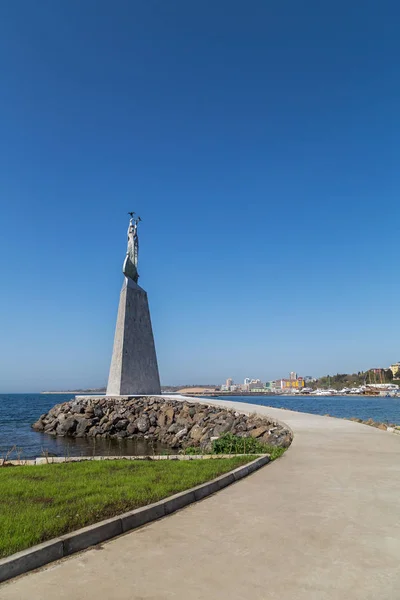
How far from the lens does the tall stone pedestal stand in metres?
27.7

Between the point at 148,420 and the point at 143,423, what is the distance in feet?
1.30

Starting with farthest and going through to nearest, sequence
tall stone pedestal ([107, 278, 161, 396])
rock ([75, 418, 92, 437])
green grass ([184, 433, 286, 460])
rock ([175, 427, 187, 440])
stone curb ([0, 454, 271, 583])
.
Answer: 1. tall stone pedestal ([107, 278, 161, 396])
2. rock ([75, 418, 92, 437])
3. rock ([175, 427, 187, 440])
4. green grass ([184, 433, 286, 460])
5. stone curb ([0, 454, 271, 583])

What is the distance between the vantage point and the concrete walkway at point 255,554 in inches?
120

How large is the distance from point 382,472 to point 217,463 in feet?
8.92

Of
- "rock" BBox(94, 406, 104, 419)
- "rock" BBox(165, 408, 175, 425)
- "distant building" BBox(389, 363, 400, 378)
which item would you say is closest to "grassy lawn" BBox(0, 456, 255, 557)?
"rock" BBox(165, 408, 175, 425)

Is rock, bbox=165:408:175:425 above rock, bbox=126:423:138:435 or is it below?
above

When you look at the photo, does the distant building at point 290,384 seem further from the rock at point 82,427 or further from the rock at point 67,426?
the rock at point 67,426

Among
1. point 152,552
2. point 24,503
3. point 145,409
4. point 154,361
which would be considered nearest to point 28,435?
point 145,409

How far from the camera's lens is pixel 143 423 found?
22.0m

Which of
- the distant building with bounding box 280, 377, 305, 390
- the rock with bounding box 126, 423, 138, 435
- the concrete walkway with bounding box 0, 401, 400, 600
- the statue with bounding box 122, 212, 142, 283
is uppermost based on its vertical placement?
the statue with bounding box 122, 212, 142, 283

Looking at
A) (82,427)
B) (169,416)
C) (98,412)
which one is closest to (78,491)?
(169,416)

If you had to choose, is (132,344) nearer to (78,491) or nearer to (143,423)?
(143,423)

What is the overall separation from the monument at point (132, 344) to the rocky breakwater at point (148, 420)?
209cm

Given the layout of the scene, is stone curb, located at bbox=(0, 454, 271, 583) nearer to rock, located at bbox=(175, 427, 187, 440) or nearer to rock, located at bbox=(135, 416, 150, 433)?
rock, located at bbox=(175, 427, 187, 440)
